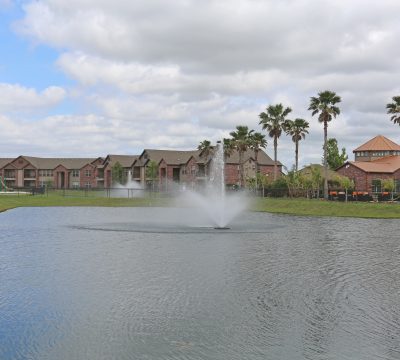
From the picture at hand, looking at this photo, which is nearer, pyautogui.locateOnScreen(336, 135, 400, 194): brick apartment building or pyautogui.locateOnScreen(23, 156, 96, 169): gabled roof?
pyautogui.locateOnScreen(336, 135, 400, 194): brick apartment building

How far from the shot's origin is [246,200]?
7881 centimetres

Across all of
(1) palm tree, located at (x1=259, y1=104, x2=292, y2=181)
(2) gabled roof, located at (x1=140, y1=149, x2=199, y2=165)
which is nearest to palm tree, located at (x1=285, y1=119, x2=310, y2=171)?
(1) palm tree, located at (x1=259, y1=104, x2=292, y2=181)

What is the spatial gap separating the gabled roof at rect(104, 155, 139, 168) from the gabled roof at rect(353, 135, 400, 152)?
60.6 metres

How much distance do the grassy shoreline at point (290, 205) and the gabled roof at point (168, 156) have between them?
50.0 m

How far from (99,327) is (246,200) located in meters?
66.6

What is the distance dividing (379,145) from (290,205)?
55.6 metres

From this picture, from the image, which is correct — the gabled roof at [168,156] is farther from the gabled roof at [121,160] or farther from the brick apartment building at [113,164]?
the gabled roof at [121,160]

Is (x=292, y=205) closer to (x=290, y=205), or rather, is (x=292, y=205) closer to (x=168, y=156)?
(x=290, y=205)

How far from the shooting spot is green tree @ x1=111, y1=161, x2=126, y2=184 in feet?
448

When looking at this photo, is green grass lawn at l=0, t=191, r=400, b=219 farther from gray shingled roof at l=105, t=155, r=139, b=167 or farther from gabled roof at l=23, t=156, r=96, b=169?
gabled roof at l=23, t=156, r=96, b=169

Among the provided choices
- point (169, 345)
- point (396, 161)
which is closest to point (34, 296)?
point (169, 345)

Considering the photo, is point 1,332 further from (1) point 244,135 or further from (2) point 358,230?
(1) point 244,135

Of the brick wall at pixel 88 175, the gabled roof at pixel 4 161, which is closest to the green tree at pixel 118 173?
the brick wall at pixel 88 175

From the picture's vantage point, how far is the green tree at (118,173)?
137 meters
